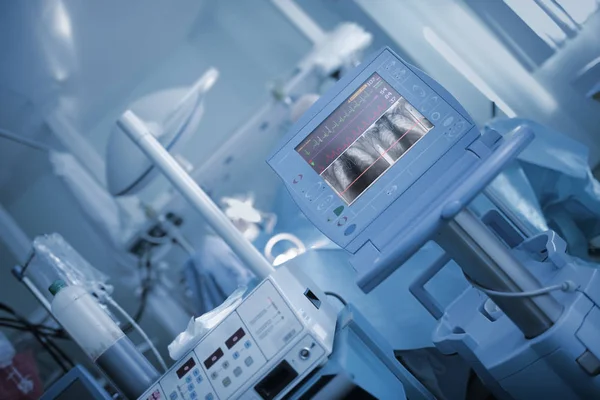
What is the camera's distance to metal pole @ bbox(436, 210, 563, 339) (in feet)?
2.61

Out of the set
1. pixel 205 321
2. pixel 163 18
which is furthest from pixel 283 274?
pixel 163 18

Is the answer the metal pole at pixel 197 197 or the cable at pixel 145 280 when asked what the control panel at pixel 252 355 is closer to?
the metal pole at pixel 197 197

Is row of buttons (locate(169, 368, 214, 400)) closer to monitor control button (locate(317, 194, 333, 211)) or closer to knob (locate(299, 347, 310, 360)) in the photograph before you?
knob (locate(299, 347, 310, 360))

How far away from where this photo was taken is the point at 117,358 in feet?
3.50

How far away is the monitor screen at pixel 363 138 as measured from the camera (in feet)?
3.02

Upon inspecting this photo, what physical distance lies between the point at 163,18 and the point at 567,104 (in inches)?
75.5

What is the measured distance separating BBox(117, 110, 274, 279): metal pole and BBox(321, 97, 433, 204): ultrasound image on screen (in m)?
0.36

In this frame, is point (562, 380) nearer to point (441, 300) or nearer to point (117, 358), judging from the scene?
point (441, 300)

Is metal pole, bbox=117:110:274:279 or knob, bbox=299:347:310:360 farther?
metal pole, bbox=117:110:274:279

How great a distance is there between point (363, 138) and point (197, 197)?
1.75ft

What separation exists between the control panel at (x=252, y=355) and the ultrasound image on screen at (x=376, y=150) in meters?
0.27

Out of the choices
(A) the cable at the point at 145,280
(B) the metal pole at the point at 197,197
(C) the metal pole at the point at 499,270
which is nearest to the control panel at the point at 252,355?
(B) the metal pole at the point at 197,197

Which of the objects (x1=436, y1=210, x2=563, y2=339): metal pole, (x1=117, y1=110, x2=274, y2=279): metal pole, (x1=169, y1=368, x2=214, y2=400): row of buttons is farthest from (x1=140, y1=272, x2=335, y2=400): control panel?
(x1=436, y1=210, x2=563, y2=339): metal pole

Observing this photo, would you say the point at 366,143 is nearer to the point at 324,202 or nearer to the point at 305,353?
the point at 324,202
